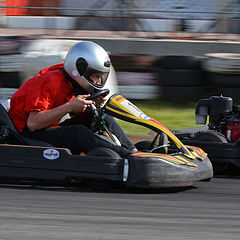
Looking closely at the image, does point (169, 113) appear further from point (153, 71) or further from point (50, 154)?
point (50, 154)

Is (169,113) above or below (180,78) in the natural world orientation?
below

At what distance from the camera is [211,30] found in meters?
9.66

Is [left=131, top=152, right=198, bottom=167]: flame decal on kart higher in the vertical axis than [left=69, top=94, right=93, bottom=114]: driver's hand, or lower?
lower

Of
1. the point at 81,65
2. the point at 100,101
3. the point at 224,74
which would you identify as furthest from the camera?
the point at 224,74

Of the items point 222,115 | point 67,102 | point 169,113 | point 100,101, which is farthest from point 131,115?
point 169,113

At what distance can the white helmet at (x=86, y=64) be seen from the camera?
416 centimetres

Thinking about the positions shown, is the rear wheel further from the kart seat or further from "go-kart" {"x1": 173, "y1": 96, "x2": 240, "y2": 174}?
"go-kart" {"x1": 173, "y1": 96, "x2": 240, "y2": 174}

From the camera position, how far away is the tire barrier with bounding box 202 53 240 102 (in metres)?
7.50

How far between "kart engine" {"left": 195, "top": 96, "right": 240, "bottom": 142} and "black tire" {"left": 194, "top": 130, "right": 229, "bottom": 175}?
181 millimetres

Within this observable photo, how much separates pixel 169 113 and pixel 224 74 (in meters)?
0.87

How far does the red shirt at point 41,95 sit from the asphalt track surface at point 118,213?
1.70 ft

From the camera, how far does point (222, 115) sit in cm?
506

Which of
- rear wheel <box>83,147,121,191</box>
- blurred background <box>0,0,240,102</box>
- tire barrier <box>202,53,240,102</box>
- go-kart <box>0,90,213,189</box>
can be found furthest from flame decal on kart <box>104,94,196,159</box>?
tire barrier <box>202,53,240,102</box>

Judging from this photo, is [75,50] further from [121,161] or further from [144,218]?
[144,218]
